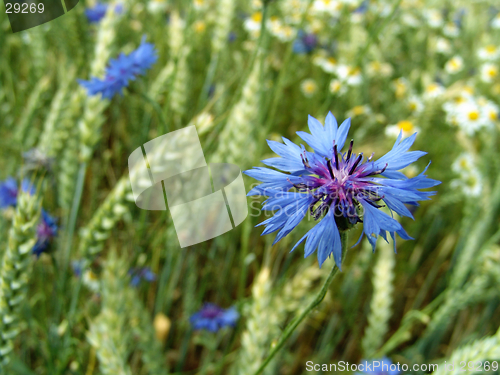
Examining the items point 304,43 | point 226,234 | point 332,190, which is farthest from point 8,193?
point 304,43

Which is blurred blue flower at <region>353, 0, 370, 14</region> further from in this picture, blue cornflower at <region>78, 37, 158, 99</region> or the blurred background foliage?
blue cornflower at <region>78, 37, 158, 99</region>

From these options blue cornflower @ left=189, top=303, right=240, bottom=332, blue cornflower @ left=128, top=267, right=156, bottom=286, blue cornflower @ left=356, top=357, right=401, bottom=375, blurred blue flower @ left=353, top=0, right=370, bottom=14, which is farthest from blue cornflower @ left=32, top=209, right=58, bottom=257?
blurred blue flower @ left=353, top=0, right=370, bottom=14

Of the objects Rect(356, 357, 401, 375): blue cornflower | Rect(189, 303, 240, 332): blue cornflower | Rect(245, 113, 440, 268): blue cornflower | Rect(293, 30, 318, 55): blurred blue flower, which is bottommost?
Rect(356, 357, 401, 375): blue cornflower

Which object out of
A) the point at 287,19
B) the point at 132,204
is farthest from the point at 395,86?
the point at 132,204

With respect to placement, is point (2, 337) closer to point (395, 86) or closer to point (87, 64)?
point (87, 64)

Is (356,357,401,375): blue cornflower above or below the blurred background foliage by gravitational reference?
below

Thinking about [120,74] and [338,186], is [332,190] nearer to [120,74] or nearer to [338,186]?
[338,186]

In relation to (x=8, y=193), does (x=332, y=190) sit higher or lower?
lower
